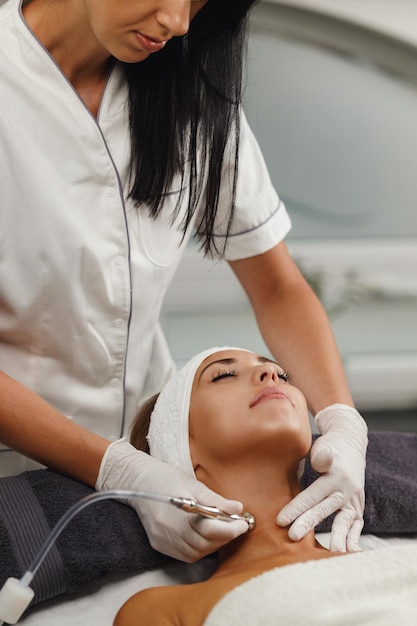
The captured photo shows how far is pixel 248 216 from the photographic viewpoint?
6.29ft

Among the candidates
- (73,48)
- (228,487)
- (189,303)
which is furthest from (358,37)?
(228,487)

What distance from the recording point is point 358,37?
256 cm

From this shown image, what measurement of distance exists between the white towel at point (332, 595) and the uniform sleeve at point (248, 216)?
809mm

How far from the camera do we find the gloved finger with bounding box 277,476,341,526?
1467 millimetres

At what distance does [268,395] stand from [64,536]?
0.43 m

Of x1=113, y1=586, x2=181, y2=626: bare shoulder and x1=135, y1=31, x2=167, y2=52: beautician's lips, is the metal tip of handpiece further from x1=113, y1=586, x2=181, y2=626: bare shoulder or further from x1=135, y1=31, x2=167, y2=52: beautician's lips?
x1=135, y1=31, x2=167, y2=52: beautician's lips

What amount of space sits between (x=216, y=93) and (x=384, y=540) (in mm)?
947

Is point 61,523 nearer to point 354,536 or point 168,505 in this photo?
point 168,505

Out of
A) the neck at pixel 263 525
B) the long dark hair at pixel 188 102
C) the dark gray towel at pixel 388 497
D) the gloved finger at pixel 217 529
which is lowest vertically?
the dark gray towel at pixel 388 497

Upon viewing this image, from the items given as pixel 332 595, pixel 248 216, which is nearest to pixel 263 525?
pixel 332 595

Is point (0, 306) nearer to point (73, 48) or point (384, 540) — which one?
point (73, 48)

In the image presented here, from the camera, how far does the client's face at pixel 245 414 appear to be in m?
1.48

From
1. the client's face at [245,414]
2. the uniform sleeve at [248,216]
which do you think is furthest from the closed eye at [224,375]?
the uniform sleeve at [248,216]

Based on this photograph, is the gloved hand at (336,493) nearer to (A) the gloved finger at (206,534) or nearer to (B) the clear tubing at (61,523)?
(A) the gloved finger at (206,534)
